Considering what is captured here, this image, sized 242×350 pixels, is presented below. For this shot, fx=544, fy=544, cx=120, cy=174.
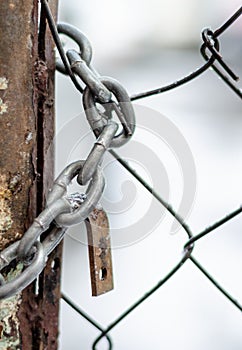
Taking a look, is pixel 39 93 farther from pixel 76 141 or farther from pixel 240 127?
pixel 240 127

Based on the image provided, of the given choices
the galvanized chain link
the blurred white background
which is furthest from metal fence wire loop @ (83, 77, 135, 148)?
the blurred white background

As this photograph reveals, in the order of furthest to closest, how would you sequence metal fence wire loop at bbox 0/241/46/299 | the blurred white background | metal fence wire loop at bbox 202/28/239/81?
the blurred white background < metal fence wire loop at bbox 202/28/239/81 < metal fence wire loop at bbox 0/241/46/299

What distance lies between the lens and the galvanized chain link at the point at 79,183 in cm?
34

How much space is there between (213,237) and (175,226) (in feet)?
5.02

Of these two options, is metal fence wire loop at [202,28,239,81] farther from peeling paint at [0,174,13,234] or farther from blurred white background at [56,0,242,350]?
blurred white background at [56,0,242,350]

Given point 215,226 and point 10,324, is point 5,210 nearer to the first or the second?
point 10,324

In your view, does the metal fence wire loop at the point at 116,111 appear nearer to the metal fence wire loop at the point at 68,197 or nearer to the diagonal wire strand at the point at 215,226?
the metal fence wire loop at the point at 68,197

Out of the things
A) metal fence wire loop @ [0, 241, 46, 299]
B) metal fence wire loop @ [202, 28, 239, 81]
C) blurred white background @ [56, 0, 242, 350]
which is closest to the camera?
metal fence wire loop @ [0, 241, 46, 299]

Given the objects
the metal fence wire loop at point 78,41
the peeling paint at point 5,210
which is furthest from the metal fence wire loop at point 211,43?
the peeling paint at point 5,210

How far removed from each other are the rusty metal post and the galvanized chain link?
0.9 inches

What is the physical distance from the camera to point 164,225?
1.40 m

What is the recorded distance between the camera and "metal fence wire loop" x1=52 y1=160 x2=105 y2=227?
35 cm

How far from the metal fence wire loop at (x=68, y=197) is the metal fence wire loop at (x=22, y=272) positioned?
2cm

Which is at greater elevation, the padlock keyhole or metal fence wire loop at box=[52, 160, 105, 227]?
metal fence wire loop at box=[52, 160, 105, 227]
